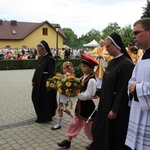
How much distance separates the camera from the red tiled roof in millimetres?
51250

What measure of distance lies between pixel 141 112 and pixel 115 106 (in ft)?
2.08

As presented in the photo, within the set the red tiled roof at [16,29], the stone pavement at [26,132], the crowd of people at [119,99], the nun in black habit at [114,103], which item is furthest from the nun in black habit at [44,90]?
the red tiled roof at [16,29]

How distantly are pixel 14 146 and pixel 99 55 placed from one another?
6.46 m

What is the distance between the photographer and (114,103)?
140 inches

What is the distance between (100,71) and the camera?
1070 cm

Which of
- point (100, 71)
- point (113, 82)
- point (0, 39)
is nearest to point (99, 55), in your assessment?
point (100, 71)

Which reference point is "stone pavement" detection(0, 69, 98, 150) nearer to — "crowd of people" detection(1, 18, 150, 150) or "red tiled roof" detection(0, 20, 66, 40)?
"crowd of people" detection(1, 18, 150, 150)

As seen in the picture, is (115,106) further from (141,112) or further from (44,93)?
(44,93)

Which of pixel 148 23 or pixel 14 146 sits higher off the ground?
pixel 148 23

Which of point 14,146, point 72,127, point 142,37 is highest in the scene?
point 142,37

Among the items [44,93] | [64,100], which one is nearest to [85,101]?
[64,100]

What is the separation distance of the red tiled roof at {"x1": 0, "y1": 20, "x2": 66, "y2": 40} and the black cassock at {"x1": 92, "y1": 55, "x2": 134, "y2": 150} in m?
49.3

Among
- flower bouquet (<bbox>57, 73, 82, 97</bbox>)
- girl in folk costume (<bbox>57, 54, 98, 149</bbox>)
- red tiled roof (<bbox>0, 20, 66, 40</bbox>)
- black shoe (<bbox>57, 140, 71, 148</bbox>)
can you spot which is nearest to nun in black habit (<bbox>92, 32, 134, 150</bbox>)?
girl in folk costume (<bbox>57, 54, 98, 149</bbox>)

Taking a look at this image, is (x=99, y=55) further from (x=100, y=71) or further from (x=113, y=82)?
(x=113, y=82)
